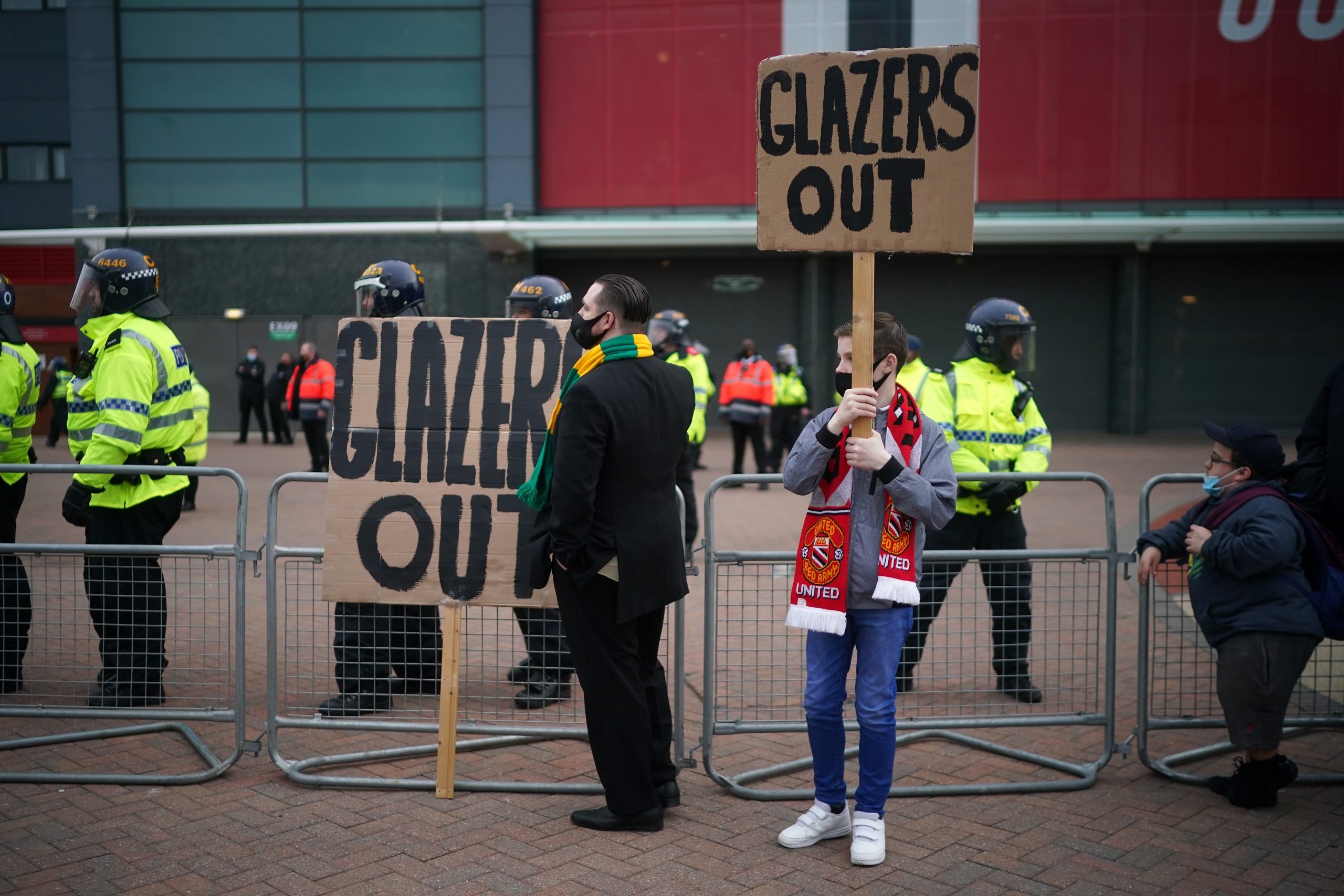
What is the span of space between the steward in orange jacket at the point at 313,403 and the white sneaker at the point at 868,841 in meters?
12.8

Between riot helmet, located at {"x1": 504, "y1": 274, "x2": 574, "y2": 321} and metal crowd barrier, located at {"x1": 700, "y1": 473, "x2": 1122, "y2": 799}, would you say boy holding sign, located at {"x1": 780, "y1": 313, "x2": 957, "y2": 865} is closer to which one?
metal crowd barrier, located at {"x1": 700, "y1": 473, "x2": 1122, "y2": 799}

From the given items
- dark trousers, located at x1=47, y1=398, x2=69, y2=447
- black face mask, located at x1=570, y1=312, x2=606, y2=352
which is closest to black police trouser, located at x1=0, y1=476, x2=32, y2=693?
black face mask, located at x1=570, y1=312, x2=606, y2=352

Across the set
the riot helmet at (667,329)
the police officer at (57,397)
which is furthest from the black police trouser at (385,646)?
the police officer at (57,397)

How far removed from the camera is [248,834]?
4.21m

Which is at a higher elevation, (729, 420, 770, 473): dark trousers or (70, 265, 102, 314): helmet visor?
(70, 265, 102, 314): helmet visor

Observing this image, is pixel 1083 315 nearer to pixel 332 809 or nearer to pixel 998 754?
pixel 998 754

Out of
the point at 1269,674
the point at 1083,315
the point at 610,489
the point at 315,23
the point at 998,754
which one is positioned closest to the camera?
the point at 610,489

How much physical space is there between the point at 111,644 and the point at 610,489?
289 cm

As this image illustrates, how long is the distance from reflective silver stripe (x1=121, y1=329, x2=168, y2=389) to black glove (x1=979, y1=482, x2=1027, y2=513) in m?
4.30

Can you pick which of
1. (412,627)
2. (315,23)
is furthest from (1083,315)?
(412,627)

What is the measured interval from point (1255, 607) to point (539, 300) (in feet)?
13.7

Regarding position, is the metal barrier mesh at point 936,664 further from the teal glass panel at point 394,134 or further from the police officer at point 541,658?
the teal glass panel at point 394,134

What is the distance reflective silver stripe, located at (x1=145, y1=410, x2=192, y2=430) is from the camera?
19.0 ft

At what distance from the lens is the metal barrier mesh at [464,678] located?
5.10 meters
